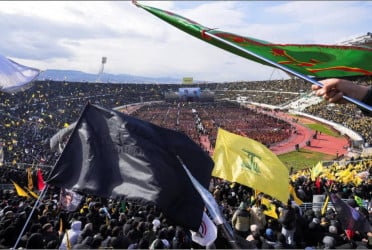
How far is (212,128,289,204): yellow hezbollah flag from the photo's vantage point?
7.11 metres

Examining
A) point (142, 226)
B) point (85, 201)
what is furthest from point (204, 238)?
point (85, 201)

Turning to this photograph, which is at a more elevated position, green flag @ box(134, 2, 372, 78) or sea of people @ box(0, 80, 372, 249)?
green flag @ box(134, 2, 372, 78)

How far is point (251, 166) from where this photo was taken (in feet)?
24.8

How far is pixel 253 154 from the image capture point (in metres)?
7.64

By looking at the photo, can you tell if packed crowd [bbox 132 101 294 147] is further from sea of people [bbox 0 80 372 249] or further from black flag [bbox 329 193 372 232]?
black flag [bbox 329 193 372 232]

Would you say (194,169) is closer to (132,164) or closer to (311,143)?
(132,164)

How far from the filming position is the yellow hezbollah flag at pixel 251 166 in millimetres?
7113

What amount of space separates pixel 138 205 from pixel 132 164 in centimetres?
526

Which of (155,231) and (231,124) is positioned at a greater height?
(155,231)

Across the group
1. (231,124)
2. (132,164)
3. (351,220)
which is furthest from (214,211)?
(231,124)

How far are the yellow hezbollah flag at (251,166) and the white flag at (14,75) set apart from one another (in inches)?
238

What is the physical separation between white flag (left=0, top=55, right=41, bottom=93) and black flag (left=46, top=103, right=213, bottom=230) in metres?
6.57

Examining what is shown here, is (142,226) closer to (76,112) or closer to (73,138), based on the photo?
(73,138)

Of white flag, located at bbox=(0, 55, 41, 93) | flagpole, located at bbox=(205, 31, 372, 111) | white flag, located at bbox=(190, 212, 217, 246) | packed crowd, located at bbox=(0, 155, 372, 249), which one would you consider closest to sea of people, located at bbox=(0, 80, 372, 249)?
packed crowd, located at bbox=(0, 155, 372, 249)
